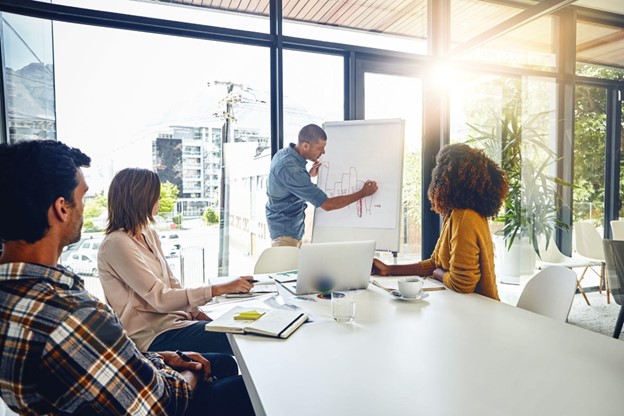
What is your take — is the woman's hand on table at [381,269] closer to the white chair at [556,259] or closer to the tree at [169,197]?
the white chair at [556,259]

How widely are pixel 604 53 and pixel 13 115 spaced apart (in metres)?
3.95

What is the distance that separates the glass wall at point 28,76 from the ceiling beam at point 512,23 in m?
3.25

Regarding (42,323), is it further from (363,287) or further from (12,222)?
(363,287)

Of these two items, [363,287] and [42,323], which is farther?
[363,287]

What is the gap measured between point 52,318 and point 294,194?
2391mm

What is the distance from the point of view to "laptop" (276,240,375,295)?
5.71 feet

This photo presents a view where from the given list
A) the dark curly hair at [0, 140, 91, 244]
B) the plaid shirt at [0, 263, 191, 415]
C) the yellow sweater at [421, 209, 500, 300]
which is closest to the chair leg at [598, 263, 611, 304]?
the yellow sweater at [421, 209, 500, 300]

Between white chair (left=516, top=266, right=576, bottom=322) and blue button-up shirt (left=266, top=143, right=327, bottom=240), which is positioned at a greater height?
blue button-up shirt (left=266, top=143, right=327, bottom=240)

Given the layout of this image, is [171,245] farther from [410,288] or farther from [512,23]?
[512,23]

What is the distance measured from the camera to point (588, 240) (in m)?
3.00

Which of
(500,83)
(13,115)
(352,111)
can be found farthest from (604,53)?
(13,115)

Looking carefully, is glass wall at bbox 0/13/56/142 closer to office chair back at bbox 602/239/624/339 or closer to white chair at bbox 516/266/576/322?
white chair at bbox 516/266/576/322

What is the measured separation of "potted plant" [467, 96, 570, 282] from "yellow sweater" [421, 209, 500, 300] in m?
1.78

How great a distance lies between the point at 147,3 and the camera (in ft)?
10.1
